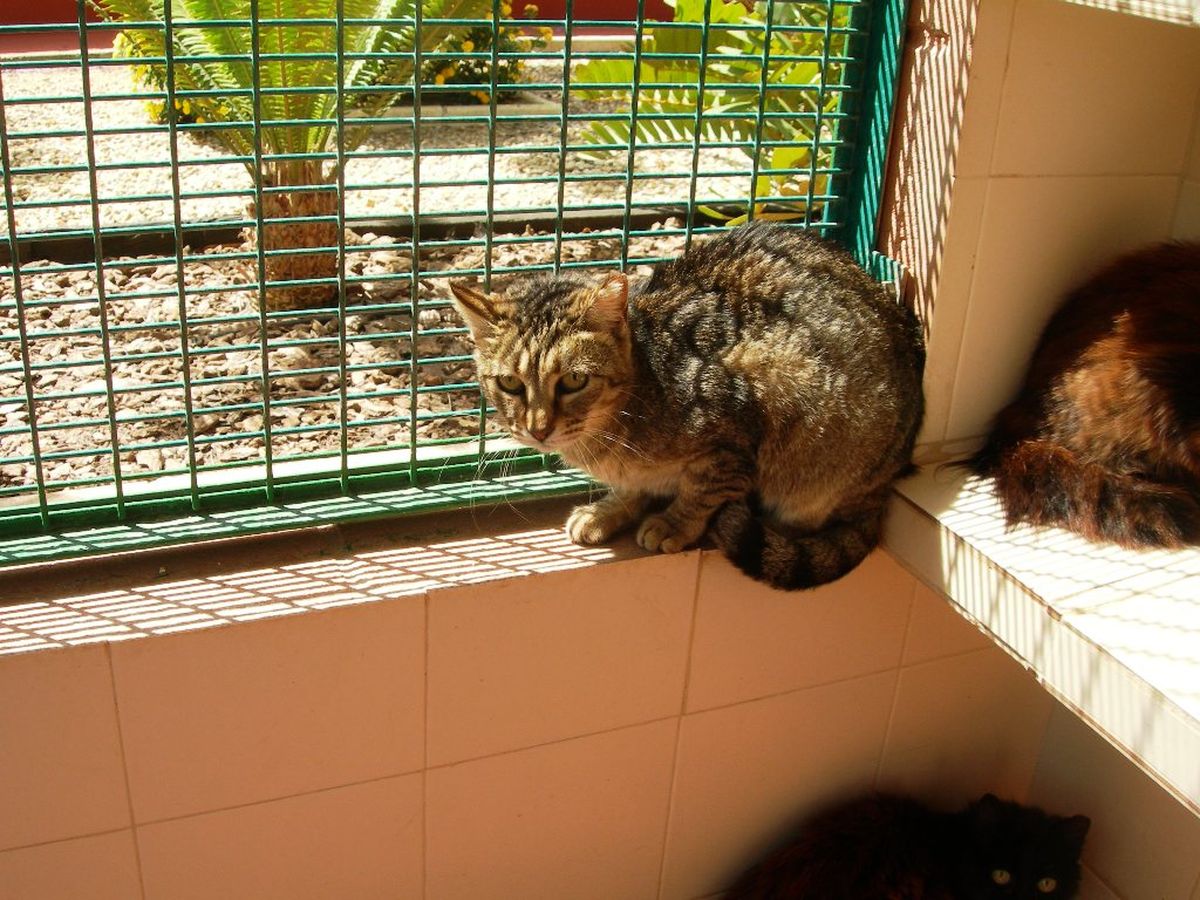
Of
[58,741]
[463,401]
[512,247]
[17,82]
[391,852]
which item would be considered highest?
[17,82]

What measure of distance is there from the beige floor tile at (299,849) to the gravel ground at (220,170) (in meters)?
1.80

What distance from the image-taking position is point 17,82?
4.94 meters

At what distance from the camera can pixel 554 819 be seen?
251cm

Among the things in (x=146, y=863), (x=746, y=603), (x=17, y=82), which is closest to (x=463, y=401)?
(x=746, y=603)

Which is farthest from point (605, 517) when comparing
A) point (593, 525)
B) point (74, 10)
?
point (74, 10)

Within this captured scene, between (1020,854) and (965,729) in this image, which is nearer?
(1020,854)

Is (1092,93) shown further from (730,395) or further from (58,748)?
(58,748)

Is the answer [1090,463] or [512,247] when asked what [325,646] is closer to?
[1090,463]

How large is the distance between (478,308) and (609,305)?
0.81 feet

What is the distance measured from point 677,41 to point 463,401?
4.41 ft

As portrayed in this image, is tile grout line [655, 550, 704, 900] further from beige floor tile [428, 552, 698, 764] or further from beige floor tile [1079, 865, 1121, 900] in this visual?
beige floor tile [1079, 865, 1121, 900]

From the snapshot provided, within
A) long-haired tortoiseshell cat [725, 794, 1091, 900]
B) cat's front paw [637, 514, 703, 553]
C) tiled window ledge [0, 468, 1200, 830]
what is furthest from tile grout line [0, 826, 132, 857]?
long-haired tortoiseshell cat [725, 794, 1091, 900]

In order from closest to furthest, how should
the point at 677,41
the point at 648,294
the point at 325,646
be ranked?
the point at 325,646 < the point at 648,294 < the point at 677,41

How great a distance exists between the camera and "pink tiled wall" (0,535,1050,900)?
2029 millimetres
